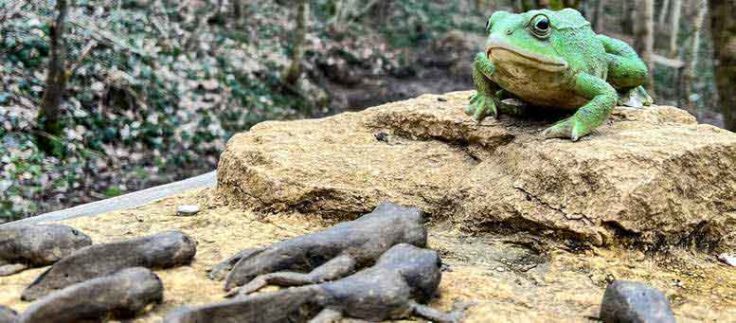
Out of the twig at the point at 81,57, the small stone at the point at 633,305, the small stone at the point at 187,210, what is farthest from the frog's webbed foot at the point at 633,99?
the twig at the point at 81,57

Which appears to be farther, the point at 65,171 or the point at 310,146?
the point at 65,171

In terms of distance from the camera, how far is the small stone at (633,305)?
2.54 metres

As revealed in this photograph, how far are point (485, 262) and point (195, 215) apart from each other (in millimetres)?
1479

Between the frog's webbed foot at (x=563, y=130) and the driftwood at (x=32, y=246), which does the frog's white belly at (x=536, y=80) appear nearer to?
the frog's webbed foot at (x=563, y=130)

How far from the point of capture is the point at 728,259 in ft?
11.2

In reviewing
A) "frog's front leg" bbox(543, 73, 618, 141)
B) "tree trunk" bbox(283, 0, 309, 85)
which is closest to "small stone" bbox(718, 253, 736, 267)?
"frog's front leg" bbox(543, 73, 618, 141)

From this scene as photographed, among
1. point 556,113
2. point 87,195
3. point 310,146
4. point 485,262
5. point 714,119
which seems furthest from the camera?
point 714,119

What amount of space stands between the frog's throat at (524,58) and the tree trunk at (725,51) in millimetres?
2322

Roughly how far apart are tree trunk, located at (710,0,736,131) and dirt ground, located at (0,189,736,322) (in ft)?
7.37

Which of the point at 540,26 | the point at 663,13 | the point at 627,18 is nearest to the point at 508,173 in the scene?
the point at 540,26

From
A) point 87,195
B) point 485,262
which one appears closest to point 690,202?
point 485,262

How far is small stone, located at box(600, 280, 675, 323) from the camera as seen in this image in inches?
100

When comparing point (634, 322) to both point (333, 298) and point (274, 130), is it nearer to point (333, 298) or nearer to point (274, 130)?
point (333, 298)

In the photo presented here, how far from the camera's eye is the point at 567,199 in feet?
10.9
